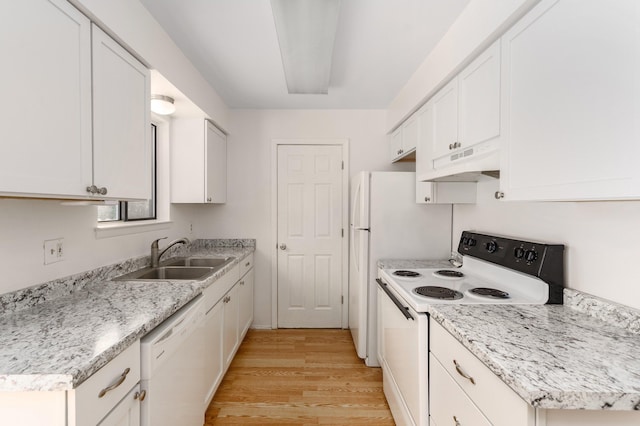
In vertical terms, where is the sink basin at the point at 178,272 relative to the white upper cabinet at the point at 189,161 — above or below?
below

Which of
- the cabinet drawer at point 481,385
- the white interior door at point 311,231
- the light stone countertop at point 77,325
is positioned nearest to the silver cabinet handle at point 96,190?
the light stone countertop at point 77,325

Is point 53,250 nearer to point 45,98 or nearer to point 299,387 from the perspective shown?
point 45,98

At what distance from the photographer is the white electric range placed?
4.59 ft

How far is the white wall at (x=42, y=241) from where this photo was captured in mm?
1215

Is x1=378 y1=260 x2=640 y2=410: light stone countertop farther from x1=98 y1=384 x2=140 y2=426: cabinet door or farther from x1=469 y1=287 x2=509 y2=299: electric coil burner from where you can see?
x1=98 y1=384 x2=140 y2=426: cabinet door

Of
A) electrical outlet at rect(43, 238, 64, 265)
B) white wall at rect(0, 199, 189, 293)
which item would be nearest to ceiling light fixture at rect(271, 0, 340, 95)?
white wall at rect(0, 199, 189, 293)

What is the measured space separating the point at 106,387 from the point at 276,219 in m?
2.39

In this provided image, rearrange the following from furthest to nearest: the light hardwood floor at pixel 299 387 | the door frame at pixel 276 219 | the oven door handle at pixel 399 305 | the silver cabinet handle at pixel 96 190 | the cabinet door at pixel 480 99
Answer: the door frame at pixel 276 219 → the light hardwood floor at pixel 299 387 → the oven door handle at pixel 399 305 → the cabinet door at pixel 480 99 → the silver cabinet handle at pixel 96 190

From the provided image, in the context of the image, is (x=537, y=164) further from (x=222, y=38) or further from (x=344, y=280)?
(x=344, y=280)

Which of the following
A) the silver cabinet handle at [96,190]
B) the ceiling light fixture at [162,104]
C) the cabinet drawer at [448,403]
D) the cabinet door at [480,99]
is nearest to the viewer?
the cabinet drawer at [448,403]

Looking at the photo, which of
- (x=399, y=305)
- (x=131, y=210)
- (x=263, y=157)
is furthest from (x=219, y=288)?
(x=263, y=157)

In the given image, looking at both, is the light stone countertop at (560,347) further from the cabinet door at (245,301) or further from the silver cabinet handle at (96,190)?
the cabinet door at (245,301)

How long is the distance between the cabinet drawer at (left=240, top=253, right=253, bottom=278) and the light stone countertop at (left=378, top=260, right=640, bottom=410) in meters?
1.84

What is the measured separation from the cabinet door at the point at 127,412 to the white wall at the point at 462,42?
2078mm
